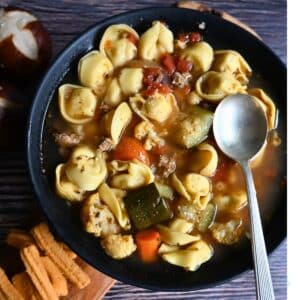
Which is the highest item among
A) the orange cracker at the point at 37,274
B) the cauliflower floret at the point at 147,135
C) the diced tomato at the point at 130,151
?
the cauliflower floret at the point at 147,135

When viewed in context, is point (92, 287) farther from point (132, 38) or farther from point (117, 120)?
point (132, 38)

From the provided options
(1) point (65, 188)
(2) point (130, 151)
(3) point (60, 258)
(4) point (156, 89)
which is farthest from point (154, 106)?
(3) point (60, 258)

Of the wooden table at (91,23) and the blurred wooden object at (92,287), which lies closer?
the blurred wooden object at (92,287)

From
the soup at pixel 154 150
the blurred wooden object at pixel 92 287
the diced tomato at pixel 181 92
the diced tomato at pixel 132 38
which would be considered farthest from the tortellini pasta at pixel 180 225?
the diced tomato at pixel 132 38

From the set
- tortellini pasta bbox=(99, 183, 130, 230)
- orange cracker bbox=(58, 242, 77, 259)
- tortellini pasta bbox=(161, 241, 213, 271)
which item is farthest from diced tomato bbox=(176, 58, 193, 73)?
orange cracker bbox=(58, 242, 77, 259)

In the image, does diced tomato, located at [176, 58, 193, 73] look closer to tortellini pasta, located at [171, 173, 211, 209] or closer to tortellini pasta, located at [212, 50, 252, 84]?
tortellini pasta, located at [212, 50, 252, 84]

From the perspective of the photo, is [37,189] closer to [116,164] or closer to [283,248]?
[116,164]

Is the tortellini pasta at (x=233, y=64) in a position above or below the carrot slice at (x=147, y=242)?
above

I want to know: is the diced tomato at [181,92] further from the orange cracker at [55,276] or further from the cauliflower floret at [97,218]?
the orange cracker at [55,276]
